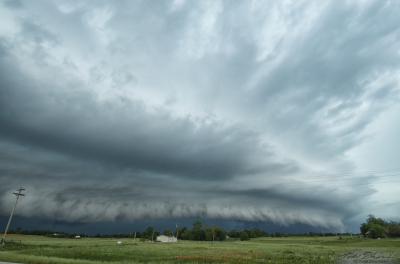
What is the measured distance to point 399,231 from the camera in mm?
115438

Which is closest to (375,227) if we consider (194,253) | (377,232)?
(377,232)

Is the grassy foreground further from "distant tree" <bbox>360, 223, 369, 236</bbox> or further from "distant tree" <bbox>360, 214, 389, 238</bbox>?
"distant tree" <bbox>360, 223, 369, 236</bbox>

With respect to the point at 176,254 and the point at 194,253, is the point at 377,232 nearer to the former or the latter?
the point at 194,253

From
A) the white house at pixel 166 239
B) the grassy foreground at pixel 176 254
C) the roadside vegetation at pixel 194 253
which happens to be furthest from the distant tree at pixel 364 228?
the white house at pixel 166 239

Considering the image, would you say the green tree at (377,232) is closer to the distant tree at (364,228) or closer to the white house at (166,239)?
the distant tree at (364,228)

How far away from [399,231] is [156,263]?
5601 inches

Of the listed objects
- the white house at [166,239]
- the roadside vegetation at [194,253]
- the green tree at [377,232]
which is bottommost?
the white house at [166,239]

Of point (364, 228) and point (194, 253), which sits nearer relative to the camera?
point (194, 253)

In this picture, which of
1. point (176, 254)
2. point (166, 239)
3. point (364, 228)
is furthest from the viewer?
point (166, 239)

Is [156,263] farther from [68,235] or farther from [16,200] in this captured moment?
[68,235]

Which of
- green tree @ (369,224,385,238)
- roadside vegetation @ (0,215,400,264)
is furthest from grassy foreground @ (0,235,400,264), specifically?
green tree @ (369,224,385,238)

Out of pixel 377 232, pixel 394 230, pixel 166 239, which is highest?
pixel 394 230

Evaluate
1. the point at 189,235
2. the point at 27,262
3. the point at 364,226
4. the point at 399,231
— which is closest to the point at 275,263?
the point at 27,262

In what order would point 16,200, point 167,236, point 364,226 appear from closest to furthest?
point 16,200 < point 364,226 < point 167,236
